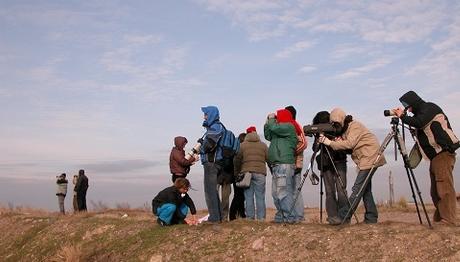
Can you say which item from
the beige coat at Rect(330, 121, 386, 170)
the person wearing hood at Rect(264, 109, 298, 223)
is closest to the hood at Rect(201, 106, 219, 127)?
the person wearing hood at Rect(264, 109, 298, 223)

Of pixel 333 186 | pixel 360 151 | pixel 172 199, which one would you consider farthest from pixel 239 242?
pixel 360 151

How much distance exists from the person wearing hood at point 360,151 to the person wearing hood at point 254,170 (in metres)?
1.94

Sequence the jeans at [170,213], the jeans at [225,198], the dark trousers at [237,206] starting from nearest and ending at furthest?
1. the jeans at [170,213]
2. the jeans at [225,198]
3. the dark trousers at [237,206]

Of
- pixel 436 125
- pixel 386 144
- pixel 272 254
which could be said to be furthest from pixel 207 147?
pixel 436 125

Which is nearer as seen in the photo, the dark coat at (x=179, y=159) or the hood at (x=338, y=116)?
the hood at (x=338, y=116)

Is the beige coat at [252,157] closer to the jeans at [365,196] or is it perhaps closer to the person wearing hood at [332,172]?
the person wearing hood at [332,172]

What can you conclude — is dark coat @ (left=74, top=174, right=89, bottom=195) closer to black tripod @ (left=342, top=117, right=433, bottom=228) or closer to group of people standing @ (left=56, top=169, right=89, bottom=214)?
group of people standing @ (left=56, top=169, right=89, bottom=214)

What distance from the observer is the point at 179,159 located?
1073 cm

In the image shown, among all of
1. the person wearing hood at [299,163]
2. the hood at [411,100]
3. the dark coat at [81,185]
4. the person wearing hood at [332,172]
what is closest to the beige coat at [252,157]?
the person wearing hood at [299,163]

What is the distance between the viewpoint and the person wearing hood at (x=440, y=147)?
7781mm

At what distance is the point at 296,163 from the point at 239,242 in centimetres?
206

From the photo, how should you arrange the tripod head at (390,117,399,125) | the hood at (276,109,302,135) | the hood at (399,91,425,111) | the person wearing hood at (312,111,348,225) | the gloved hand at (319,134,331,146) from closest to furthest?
1. the tripod head at (390,117,399,125)
2. the hood at (399,91,425,111)
3. the gloved hand at (319,134,331,146)
4. the person wearing hood at (312,111,348,225)
5. the hood at (276,109,302,135)

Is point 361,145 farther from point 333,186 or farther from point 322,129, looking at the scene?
point 333,186

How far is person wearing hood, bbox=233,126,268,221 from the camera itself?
10.2 m
